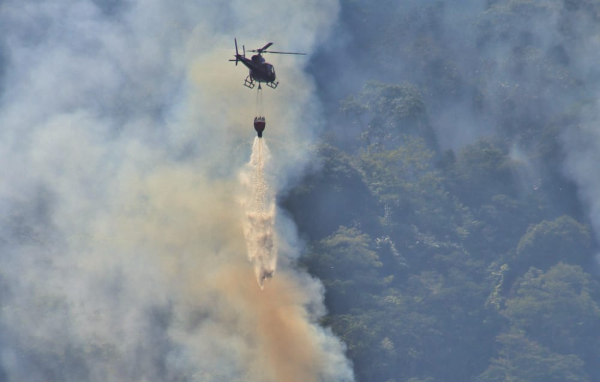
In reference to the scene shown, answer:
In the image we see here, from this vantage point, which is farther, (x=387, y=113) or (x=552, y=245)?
(x=387, y=113)

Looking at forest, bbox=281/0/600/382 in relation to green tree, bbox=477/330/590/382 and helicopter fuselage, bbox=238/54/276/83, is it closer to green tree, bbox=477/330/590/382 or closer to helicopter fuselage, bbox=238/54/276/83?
green tree, bbox=477/330/590/382

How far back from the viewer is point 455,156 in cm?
15875

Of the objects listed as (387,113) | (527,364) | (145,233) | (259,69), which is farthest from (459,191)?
(259,69)

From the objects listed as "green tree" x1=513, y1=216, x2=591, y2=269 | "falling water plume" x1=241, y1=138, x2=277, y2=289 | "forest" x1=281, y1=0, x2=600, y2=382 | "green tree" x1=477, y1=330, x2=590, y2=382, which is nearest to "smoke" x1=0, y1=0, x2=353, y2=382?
"falling water plume" x1=241, y1=138, x2=277, y2=289

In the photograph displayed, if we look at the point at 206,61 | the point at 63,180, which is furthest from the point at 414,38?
the point at 63,180

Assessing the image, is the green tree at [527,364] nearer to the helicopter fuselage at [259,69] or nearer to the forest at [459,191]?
the forest at [459,191]

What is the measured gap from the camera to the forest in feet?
459

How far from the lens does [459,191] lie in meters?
157

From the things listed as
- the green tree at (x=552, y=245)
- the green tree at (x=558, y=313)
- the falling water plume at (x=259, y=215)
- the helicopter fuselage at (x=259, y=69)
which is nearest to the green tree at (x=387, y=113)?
the green tree at (x=552, y=245)

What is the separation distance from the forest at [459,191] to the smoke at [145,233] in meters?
16.0

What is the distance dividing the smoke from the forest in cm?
1598

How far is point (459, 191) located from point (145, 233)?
172 ft

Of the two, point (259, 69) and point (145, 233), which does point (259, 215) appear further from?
point (259, 69)

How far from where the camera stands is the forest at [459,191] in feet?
459
